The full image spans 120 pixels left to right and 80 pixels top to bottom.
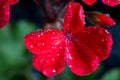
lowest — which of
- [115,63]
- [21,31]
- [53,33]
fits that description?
[115,63]

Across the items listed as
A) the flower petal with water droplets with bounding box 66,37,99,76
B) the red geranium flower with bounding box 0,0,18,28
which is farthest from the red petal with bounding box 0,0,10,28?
the flower petal with water droplets with bounding box 66,37,99,76

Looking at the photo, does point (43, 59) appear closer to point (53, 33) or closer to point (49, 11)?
point (53, 33)

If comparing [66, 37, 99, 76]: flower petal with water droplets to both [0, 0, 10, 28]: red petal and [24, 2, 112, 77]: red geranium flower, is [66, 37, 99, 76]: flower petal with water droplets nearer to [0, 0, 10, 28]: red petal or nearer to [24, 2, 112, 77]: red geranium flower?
[24, 2, 112, 77]: red geranium flower

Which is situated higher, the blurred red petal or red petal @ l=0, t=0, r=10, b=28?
red petal @ l=0, t=0, r=10, b=28

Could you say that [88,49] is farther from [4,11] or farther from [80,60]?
[4,11]

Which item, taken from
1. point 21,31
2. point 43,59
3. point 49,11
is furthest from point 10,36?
point 43,59

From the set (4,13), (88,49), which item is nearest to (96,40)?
(88,49)

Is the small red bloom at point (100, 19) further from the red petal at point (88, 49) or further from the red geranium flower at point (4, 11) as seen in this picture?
the red geranium flower at point (4, 11)
